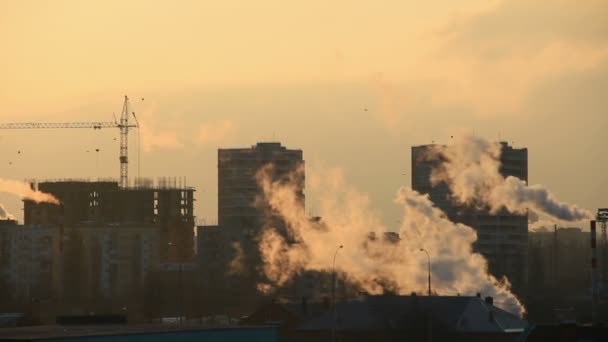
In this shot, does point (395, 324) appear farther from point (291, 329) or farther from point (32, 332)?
point (32, 332)

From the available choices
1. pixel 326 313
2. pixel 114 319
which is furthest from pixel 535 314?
pixel 114 319

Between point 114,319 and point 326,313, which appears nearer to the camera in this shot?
point 114,319

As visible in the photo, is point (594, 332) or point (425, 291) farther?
point (425, 291)

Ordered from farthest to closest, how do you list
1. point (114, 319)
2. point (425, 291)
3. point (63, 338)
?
point (425, 291)
point (114, 319)
point (63, 338)

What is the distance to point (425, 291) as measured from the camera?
638 ft

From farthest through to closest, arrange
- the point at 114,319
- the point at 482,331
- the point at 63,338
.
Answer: the point at 482,331 → the point at 114,319 → the point at 63,338

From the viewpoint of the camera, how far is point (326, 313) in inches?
6575

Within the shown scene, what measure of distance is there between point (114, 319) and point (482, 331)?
1710 inches

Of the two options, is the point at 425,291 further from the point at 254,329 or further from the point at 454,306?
the point at 254,329

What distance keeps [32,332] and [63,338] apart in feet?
31.6

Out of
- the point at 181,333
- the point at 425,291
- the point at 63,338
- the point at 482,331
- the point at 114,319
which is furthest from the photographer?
the point at 425,291

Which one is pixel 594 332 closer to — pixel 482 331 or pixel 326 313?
pixel 482 331

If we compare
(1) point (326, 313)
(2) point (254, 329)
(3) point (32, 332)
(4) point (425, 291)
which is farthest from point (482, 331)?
(3) point (32, 332)

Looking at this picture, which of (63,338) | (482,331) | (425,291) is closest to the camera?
(63,338)
